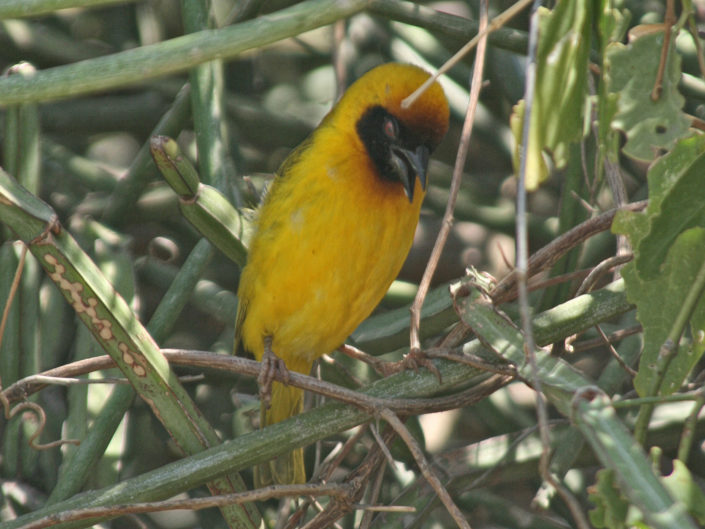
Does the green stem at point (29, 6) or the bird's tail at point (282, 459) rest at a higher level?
the green stem at point (29, 6)

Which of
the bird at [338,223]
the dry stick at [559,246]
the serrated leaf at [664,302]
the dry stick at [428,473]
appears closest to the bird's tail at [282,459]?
the bird at [338,223]

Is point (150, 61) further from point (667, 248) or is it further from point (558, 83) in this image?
point (667, 248)

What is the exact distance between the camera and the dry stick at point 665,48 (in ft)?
3.53

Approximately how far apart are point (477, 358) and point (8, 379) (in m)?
1.02

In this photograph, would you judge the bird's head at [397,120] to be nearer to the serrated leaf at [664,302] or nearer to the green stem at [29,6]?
the serrated leaf at [664,302]

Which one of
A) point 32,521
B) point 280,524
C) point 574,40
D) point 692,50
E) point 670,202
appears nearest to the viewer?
point 574,40

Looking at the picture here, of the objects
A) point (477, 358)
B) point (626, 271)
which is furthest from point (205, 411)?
point (626, 271)

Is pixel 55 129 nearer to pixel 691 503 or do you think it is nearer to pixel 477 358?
pixel 477 358

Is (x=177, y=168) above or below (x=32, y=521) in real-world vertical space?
above

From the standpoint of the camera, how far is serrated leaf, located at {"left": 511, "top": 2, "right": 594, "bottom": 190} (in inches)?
38.1

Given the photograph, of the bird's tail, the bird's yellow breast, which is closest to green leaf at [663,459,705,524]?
the bird's tail

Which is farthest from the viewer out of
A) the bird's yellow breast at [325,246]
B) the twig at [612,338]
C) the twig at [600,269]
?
the bird's yellow breast at [325,246]

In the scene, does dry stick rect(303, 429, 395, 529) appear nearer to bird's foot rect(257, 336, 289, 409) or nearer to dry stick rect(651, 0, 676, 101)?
bird's foot rect(257, 336, 289, 409)

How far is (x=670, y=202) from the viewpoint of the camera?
3.70ft
